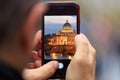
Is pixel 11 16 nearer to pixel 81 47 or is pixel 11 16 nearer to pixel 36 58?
pixel 81 47

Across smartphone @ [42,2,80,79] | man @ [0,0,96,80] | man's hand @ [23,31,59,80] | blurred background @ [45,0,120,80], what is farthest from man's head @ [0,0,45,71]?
blurred background @ [45,0,120,80]

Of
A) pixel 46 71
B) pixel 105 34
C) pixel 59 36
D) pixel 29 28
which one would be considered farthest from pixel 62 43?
pixel 105 34

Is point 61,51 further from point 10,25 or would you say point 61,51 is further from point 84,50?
point 10,25

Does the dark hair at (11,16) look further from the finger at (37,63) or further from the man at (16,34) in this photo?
the finger at (37,63)

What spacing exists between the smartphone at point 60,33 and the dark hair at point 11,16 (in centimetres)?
39

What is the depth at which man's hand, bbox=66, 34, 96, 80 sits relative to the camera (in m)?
0.95

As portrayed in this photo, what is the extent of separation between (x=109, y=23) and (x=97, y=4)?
175mm

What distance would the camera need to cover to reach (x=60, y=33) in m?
1.11

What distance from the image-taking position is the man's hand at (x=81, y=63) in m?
0.95

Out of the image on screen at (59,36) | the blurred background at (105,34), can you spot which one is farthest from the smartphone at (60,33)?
the blurred background at (105,34)

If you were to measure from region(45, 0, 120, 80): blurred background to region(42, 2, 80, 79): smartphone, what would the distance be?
101 cm

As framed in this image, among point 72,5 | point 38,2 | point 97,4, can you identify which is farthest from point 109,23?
point 38,2

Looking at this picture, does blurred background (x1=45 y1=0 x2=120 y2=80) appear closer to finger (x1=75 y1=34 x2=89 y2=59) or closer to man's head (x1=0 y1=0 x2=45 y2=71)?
finger (x1=75 y1=34 x2=89 y2=59)

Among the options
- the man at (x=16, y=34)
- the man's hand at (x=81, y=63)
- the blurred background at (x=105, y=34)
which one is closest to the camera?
the man at (x=16, y=34)
